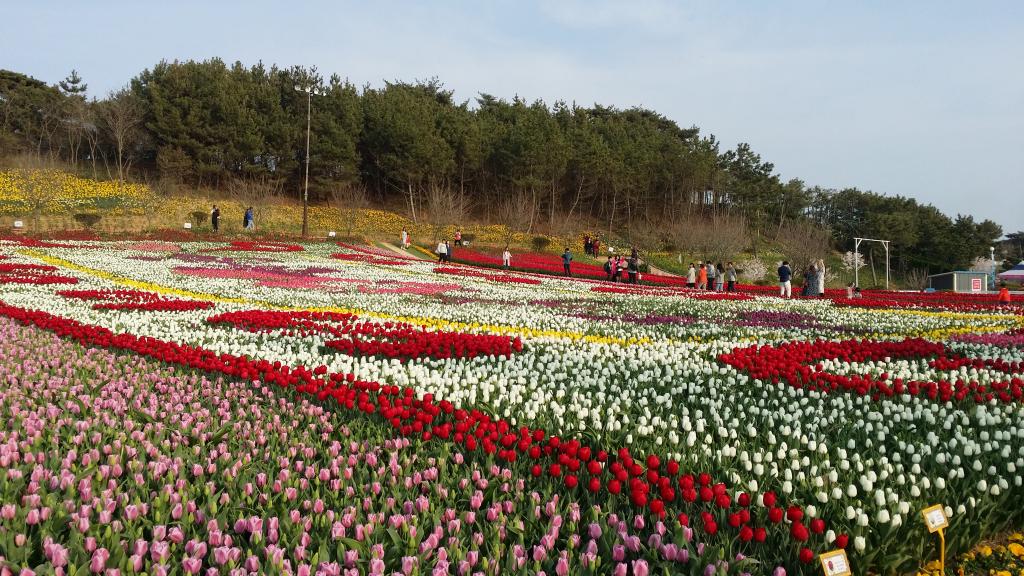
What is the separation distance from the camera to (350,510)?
361 centimetres

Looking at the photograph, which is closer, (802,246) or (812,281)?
(812,281)

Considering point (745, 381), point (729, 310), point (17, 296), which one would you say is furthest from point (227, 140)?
point (745, 381)

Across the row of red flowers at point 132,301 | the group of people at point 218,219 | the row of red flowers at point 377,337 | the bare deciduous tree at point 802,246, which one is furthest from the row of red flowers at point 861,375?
the bare deciduous tree at point 802,246

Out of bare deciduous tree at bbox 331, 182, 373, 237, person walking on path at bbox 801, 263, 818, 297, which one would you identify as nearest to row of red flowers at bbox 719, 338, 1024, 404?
person walking on path at bbox 801, 263, 818, 297

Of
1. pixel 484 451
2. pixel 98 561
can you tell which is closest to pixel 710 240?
pixel 484 451

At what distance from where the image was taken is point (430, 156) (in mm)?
66375

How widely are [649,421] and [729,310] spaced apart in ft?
36.0

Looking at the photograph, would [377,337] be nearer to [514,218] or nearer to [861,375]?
[861,375]

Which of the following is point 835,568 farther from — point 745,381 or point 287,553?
point 745,381

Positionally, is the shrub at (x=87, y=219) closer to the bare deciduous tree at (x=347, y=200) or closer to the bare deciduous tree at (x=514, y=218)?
the bare deciduous tree at (x=347, y=200)

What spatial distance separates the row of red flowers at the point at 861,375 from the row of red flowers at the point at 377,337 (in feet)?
9.88

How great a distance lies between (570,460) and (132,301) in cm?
1135

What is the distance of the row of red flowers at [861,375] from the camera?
650cm

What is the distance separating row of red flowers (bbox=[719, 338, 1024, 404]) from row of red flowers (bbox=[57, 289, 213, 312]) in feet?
31.2
